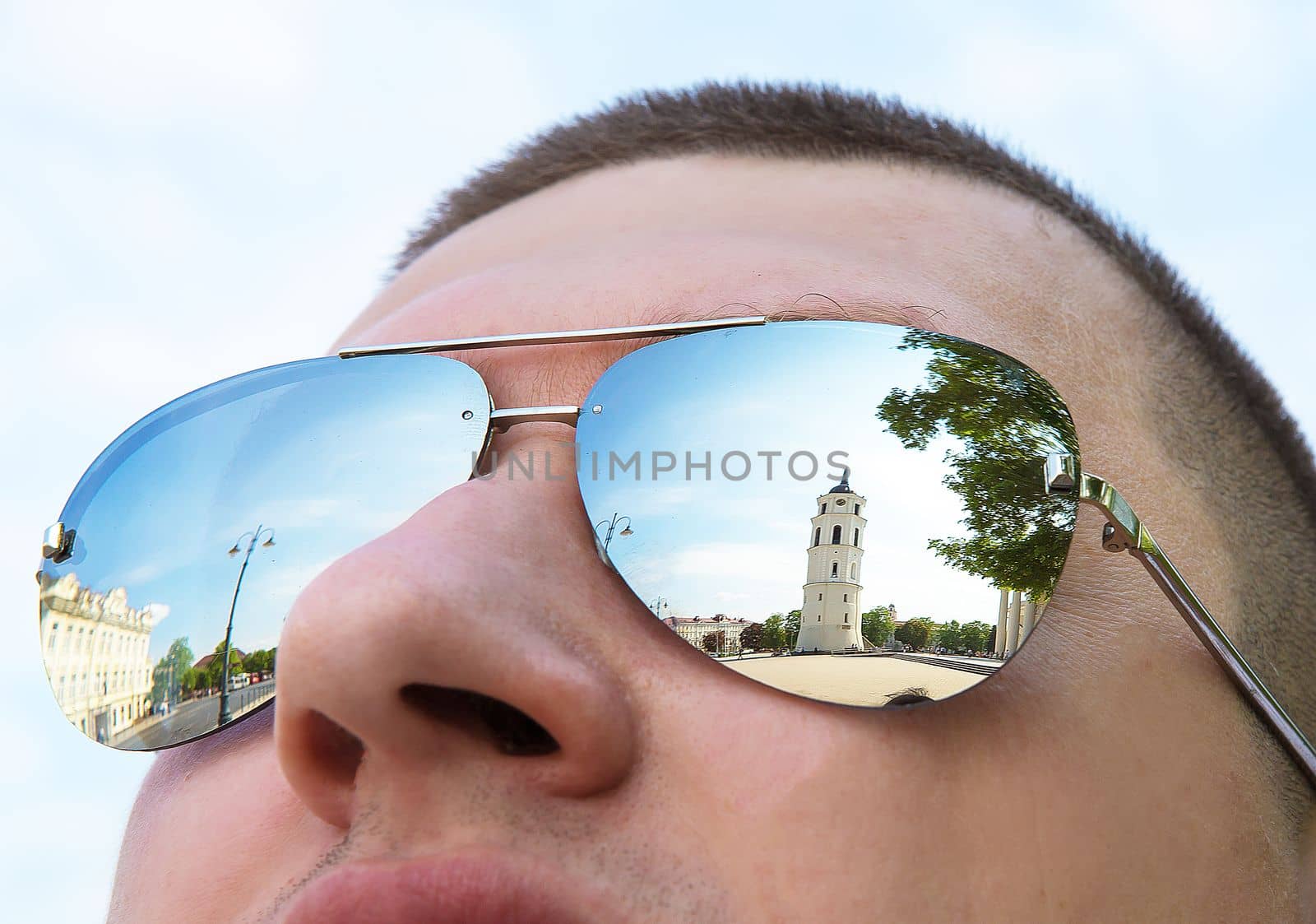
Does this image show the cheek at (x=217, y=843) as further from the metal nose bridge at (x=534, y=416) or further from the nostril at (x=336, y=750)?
the metal nose bridge at (x=534, y=416)

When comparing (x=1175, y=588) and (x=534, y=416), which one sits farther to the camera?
(x=534, y=416)

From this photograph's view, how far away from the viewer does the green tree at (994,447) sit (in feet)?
3.82

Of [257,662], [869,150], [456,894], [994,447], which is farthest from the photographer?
[869,150]

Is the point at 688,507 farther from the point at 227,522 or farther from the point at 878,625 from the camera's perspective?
the point at 227,522

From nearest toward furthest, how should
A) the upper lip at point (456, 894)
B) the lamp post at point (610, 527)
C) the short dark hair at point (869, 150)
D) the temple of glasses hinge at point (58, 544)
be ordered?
1. the upper lip at point (456, 894)
2. the lamp post at point (610, 527)
3. the temple of glasses hinge at point (58, 544)
4. the short dark hair at point (869, 150)

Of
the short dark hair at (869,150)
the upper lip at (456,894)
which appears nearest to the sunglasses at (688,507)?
the upper lip at (456,894)

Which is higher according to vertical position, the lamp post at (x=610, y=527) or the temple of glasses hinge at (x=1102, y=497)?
the temple of glasses hinge at (x=1102, y=497)

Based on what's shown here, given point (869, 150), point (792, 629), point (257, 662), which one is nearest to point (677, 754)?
point (792, 629)

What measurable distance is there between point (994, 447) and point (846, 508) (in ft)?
0.70

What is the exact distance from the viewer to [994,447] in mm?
1212

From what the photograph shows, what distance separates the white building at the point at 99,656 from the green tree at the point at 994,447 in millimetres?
1130

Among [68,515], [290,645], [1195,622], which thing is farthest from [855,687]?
[68,515]

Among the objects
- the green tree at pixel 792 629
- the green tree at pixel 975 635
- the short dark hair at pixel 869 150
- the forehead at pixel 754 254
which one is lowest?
the green tree at pixel 792 629

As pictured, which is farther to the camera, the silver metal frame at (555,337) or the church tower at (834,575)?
the silver metal frame at (555,337)
